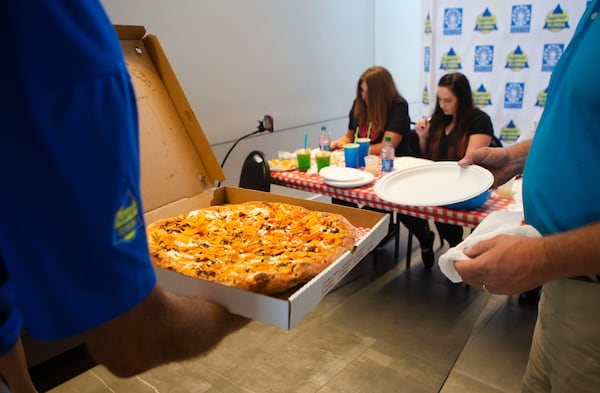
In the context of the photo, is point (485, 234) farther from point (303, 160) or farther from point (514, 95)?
point (514, 95)

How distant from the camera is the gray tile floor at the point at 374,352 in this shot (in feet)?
6.48

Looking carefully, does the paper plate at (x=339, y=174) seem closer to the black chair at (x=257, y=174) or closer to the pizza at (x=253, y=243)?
the black chair at (x=257, y=174)

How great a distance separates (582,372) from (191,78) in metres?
2.82

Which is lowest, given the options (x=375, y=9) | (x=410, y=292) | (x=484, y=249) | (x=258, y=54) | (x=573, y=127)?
(x=410, y=292)

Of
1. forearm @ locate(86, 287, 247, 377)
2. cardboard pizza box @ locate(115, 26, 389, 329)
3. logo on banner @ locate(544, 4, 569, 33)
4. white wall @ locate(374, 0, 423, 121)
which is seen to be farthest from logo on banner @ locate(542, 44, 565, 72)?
forearm @ locate(86, 287, 247, 377)

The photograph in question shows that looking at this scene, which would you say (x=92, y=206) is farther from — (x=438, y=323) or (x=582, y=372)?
(x=438, y=323)

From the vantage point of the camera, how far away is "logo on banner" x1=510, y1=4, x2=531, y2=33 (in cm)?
363

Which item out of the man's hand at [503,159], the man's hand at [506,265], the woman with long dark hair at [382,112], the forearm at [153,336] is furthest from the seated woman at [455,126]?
the forearm at [153,336]

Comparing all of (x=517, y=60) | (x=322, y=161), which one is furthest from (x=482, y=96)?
(x=322, y=161)

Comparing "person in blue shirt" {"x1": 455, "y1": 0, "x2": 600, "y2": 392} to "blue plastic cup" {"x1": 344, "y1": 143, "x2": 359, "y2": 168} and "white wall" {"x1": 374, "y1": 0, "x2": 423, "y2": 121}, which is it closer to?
"blue plastic cup" {"x1": 344, "y1": 143, "x2": 359, "y2": 168}

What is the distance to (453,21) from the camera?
12.9 feet

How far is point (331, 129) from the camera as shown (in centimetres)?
440

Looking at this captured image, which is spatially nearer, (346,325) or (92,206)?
(92,206)

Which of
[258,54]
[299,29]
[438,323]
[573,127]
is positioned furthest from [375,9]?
[573,127]
